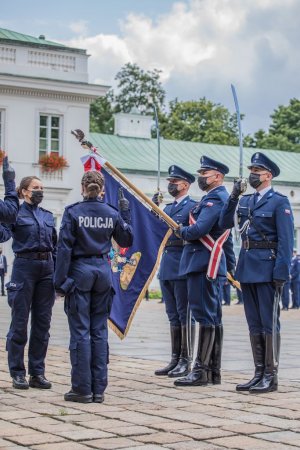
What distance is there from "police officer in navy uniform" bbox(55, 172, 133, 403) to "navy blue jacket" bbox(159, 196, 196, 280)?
2.00 meters

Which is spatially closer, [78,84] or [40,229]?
[40,229]

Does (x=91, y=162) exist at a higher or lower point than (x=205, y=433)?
higher

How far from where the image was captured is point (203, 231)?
9.95 metres

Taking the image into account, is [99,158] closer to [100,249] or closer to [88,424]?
[100,249]

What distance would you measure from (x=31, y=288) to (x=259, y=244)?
2.18m

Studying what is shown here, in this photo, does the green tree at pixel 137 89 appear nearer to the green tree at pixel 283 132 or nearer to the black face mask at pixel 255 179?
the green tree at pixel 283 132

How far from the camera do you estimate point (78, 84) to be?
39312 millimetres

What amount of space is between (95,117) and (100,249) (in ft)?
186

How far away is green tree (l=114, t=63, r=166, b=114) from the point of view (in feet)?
215

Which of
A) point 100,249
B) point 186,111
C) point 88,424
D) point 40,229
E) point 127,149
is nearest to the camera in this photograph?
point 88,424

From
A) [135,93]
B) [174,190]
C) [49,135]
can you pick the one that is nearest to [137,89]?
[135,93]

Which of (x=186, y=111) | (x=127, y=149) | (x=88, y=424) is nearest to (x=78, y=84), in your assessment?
(x=127, y=149)

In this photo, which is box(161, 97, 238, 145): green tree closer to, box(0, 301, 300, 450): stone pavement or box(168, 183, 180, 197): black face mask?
box(168, 183, 180, 197): black face mask

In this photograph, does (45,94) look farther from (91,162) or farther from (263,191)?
(263,191)
